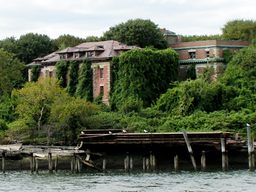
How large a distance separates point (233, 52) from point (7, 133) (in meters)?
33.8

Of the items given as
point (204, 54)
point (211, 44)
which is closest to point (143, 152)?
point (204, 54)

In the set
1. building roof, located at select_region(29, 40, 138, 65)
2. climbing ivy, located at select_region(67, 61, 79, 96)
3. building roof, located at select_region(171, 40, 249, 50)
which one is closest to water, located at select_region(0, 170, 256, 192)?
building roof, located at select_region(29, 40, 138, 65)

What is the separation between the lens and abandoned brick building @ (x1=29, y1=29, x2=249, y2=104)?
106000mm

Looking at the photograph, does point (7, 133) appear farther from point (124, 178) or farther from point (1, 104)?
point (124, 178)

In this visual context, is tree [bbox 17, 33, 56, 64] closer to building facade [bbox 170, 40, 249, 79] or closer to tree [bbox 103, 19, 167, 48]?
tree [bbox 103, 19, 167, 48]

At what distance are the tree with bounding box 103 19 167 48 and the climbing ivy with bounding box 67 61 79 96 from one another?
34.3 feet

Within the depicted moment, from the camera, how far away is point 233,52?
10806cm

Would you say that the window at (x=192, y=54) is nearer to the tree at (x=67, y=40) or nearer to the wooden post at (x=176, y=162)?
the tree at (x=67, y=40)

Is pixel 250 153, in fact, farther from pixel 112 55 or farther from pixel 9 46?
pixel 9 46

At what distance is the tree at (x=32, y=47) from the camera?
127375mm

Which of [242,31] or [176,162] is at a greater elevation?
[242,31]

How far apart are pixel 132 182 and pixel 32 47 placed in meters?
71.6

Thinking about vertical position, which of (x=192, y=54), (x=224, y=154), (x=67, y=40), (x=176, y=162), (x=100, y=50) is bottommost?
(x=176, y=162)

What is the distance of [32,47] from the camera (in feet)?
419
